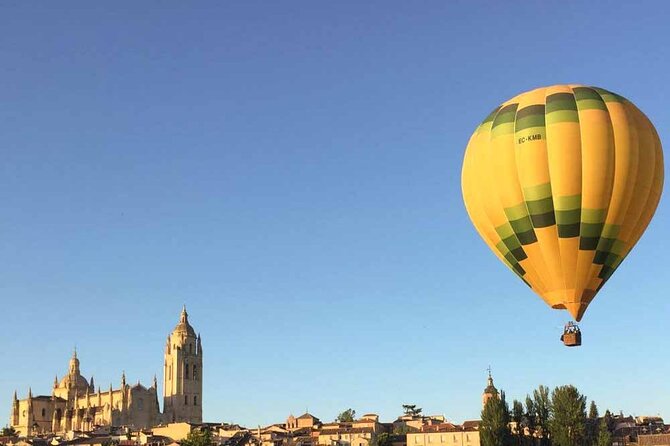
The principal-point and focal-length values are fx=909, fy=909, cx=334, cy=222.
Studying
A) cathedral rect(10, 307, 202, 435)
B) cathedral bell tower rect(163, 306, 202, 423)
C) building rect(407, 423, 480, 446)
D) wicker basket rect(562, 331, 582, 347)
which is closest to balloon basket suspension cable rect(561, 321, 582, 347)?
wicker basket rect(562, 331, 582, 347)

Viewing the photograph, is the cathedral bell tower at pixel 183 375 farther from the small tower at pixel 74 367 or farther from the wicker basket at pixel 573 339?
the wicker basket at pixel 573 339

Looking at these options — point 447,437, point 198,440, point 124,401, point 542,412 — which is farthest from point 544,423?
point 124,401

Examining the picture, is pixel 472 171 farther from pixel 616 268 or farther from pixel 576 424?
pixel 576 424

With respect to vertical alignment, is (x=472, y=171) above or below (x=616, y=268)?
above

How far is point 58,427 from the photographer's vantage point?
140750 mm

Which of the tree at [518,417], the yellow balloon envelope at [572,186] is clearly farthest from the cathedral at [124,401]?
the yellow balloon envelope at [572,186]

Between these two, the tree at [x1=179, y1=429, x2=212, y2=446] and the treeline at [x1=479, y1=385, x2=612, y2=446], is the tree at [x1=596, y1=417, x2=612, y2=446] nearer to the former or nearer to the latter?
the treeline at [x1=479, y1=385, x2=612, y2=446]

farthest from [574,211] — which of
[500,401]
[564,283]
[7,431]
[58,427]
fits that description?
[58,427]

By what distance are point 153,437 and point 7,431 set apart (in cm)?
3728

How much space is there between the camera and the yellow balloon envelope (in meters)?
30.0

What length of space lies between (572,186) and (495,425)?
47230 millimetres

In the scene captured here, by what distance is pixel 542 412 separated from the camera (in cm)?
7769

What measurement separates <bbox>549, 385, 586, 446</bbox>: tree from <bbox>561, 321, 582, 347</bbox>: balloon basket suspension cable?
47098mm

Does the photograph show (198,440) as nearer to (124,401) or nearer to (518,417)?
(518,417)
